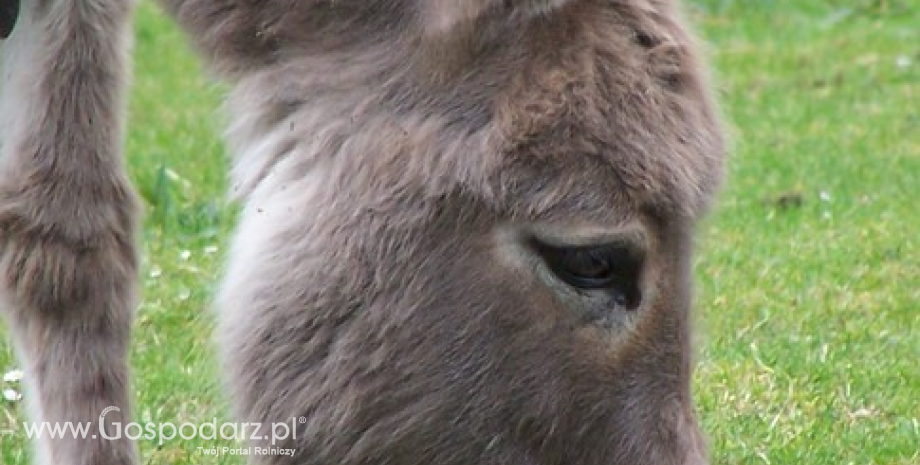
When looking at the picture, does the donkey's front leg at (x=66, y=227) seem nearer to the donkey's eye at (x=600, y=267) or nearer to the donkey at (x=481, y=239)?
the donkey at (x=481, y=239)

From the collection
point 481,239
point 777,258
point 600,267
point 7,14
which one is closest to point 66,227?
point 7,14

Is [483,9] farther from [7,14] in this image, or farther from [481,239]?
[7,14]

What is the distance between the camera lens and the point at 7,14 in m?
3.36

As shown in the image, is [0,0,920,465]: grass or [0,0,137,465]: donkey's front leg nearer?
[0,0,137,465]: donkey's front leg

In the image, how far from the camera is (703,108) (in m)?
2.94

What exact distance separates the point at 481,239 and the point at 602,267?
7.5 inches

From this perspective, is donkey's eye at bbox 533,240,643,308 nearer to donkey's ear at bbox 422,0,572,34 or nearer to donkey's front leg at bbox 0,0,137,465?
donkey's ear at bbox 422,0,572,34

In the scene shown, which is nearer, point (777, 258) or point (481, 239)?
point (481, 239)

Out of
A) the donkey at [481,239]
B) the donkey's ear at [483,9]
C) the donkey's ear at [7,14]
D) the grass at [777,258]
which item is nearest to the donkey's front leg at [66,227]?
the donkey's ear at [7,14]

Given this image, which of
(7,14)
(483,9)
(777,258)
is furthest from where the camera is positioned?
(777,258)

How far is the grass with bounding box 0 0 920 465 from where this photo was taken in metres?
4.48

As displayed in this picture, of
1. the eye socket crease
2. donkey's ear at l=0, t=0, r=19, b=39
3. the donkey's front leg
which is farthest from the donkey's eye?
donkey's ear at l=0, t=0, r=19, b=39

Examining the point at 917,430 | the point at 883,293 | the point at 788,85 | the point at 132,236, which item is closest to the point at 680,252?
the point at 132,236

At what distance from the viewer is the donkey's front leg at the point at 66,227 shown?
3439 mm
